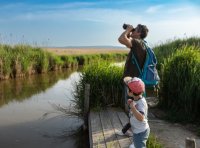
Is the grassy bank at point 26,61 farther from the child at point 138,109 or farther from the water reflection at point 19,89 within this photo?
the child at point 138,109

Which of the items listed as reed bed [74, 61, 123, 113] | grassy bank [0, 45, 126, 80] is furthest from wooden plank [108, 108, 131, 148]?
grassy bank [0, 45, 126, 80]

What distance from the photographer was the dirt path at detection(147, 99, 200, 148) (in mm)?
6992

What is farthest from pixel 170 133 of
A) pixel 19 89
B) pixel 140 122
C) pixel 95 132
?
pixel 19 89

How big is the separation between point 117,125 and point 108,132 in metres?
0.56

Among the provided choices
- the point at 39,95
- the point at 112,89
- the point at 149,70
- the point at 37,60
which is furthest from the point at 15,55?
the point at 149,70

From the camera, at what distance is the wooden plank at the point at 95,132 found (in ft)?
21.6

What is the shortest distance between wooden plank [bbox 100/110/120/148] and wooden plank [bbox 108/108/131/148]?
3.0 inches

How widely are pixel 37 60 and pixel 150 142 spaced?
21428 millimetres

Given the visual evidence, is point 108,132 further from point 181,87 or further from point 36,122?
point 36,122

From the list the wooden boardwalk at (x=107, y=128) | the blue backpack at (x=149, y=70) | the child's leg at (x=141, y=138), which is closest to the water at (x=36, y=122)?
the wooden boardwalk at (x=107, y=128)

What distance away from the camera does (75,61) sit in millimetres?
35031

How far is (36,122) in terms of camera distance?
1089cm

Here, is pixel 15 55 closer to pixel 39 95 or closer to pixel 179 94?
pixel 39 95

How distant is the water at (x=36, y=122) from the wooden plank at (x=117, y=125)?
0.90m
